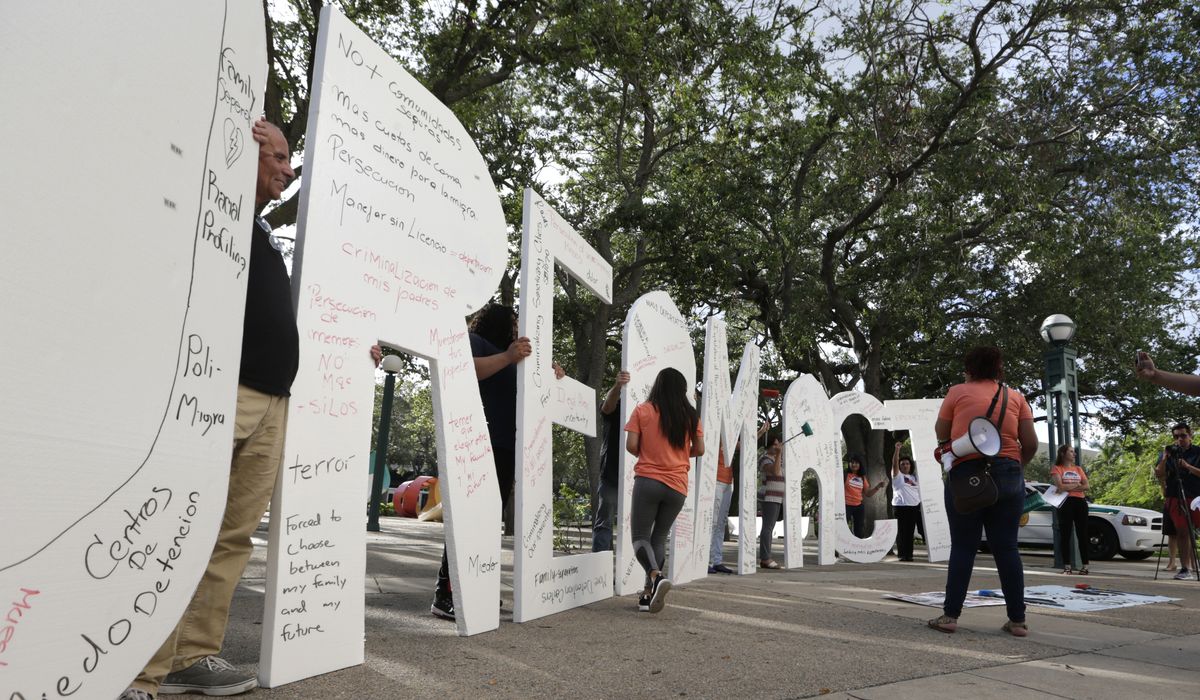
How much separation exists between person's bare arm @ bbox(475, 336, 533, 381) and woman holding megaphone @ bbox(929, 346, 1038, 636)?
263 cm

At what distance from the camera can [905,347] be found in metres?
20.1

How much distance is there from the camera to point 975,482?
4.93m

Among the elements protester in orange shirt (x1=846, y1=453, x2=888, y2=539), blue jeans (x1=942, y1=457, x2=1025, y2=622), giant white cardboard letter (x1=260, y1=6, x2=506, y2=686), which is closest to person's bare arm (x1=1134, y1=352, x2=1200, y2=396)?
blue jeans (x1=942, y1=457, x2=1025, y2=622)

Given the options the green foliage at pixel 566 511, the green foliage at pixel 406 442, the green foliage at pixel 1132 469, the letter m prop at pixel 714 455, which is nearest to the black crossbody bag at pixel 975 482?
the letter m prop at pixel 714 455

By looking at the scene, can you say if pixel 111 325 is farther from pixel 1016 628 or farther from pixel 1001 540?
pixel 1016 628

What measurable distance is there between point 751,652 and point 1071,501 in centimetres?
828

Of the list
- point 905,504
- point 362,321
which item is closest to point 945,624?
point 362,321

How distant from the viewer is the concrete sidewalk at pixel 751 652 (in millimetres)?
3379

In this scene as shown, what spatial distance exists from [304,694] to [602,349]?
11.5 metres

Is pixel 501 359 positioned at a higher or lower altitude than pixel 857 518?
higher

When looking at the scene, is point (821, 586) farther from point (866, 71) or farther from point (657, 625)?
point (866, 71)

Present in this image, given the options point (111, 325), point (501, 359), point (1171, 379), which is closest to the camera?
point (111, 325)

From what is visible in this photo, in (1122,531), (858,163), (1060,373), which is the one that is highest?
(858,163)

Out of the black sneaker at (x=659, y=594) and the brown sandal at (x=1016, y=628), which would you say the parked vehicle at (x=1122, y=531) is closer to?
the brown sandal at (x=1016, y=628)
